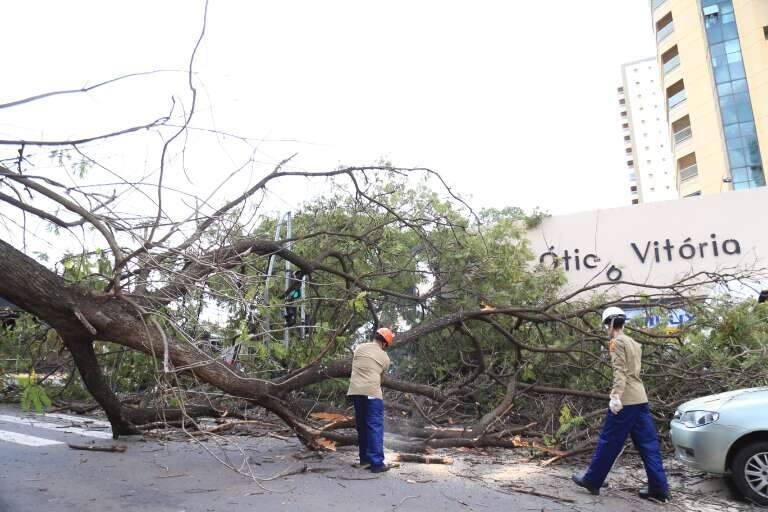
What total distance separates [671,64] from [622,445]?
1629 inches

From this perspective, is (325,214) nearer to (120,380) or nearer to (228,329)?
(228,329)

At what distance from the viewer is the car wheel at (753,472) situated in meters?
5.03

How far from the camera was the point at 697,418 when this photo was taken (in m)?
5.55

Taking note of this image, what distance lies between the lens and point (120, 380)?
27.5 ft

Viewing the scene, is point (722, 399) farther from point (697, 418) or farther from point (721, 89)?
point (721, 89)

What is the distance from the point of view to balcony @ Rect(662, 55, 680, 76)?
38719 mm

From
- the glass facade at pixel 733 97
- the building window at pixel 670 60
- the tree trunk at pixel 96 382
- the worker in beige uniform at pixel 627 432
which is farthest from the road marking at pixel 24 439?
the building window at pixel 670 60

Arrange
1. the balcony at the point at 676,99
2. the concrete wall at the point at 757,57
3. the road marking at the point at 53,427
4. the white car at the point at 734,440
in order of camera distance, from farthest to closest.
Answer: the balcony at the point at 676,99
the concrete wall at the point at 757,57
the road marking at the point at 53,427
the white car at the point at 734,440

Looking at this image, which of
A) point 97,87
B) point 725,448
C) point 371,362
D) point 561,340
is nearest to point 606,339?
point 561,340

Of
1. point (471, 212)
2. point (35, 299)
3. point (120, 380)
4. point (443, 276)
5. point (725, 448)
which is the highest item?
point (471, 212)

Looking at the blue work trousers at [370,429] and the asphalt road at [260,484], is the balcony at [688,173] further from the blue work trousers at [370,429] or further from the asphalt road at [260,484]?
the blue work trousers at [370,429]

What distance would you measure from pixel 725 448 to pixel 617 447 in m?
1.12

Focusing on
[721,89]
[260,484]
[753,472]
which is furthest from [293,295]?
[721,89]

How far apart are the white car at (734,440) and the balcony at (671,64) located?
39.5 m
